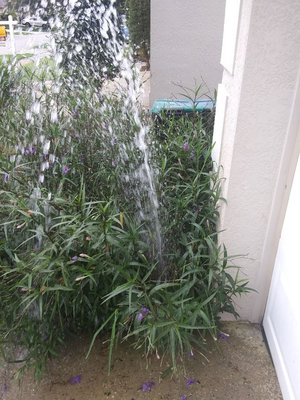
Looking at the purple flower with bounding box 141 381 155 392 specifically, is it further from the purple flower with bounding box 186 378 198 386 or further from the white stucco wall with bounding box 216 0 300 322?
the white stucco wall with bounding box 216 0 300 322

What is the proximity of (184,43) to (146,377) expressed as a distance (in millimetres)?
3763

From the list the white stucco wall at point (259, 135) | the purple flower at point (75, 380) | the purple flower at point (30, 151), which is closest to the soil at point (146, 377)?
the purple flower at point (75, 380)

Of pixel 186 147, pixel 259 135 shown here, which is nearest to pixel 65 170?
pixel 186 147

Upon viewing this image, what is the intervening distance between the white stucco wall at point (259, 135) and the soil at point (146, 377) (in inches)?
14.4

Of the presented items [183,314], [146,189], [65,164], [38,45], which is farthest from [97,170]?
[38,45]

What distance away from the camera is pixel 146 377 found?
6.72 ft

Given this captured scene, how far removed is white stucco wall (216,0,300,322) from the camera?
165cm

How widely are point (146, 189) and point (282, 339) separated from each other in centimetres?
114

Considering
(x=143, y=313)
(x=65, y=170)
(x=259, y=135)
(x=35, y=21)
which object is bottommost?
(x=143, y=313)

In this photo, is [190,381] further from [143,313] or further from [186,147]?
[186,147]

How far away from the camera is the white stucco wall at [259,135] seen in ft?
5.43

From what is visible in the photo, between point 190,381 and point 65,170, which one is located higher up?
point 65,170

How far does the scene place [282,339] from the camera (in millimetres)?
2014

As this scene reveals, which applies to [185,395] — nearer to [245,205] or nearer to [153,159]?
[245,205]
